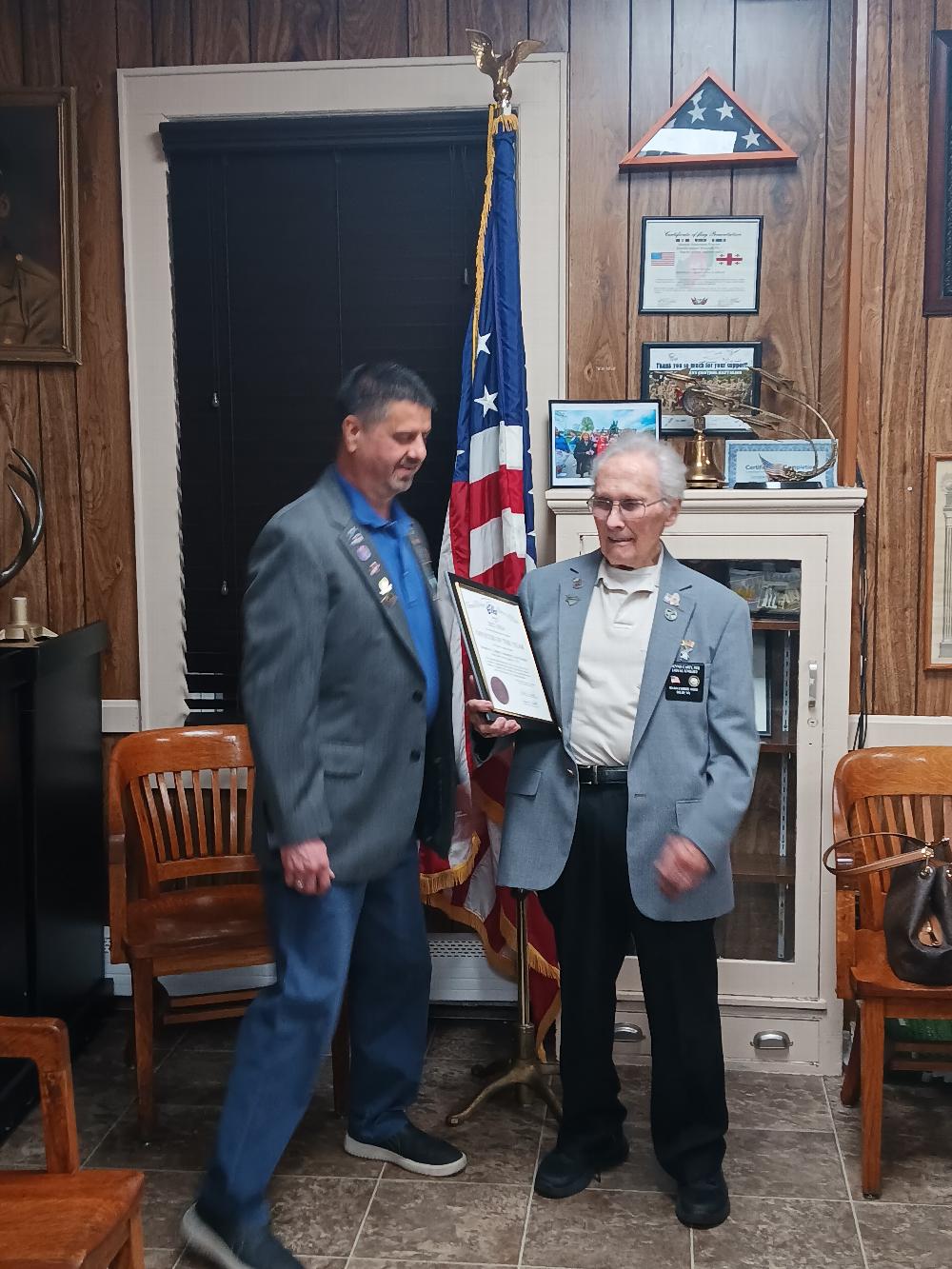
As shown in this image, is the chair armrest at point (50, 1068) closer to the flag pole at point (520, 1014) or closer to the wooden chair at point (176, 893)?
the wooden chair at point (176, 893)

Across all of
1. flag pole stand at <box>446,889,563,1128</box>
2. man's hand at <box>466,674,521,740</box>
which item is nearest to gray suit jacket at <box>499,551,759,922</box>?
man's hand at <box>466,674,521,740</box>

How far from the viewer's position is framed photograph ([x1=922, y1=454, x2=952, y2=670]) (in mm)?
3105

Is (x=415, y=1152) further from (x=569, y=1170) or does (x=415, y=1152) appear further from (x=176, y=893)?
(x=176, y=893)

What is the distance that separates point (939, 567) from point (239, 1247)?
2.22 metres

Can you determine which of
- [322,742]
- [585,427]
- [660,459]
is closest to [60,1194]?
[322,742]

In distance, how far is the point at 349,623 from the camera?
227 cm

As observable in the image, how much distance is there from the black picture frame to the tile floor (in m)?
1.91

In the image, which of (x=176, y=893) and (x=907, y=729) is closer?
(x=176, y=893)

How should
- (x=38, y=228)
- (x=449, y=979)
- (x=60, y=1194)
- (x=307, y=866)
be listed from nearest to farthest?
(x=60, y=1194)
(x=307, y=866)
(x=38, y=228)
(x=449, y=979)

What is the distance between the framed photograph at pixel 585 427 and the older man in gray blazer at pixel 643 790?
675 mm

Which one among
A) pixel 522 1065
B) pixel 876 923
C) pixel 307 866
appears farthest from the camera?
pixel 522 1065

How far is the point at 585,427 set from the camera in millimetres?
3123

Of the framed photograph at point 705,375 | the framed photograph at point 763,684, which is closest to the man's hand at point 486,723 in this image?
the framed photograph at point 763,684

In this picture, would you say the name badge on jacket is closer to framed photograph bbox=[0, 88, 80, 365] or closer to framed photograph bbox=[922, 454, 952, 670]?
framed photograph bbox=[922, 454, 952, 670]
